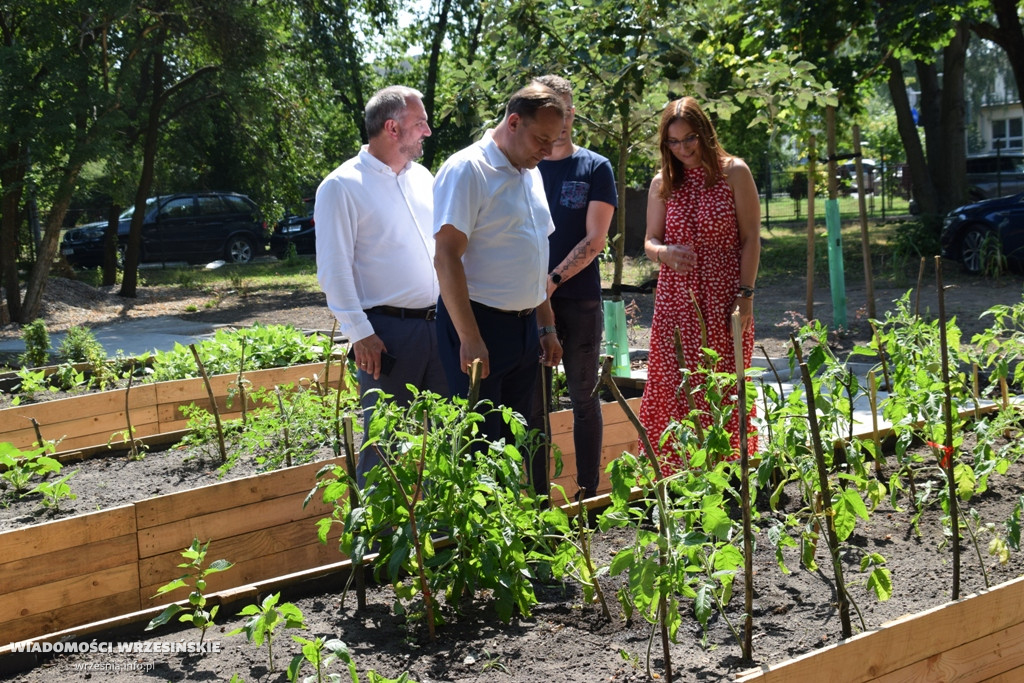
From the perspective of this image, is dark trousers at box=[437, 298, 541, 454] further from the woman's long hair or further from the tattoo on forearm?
the woman's long hair

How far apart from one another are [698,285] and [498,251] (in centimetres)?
112

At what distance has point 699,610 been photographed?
2.04m

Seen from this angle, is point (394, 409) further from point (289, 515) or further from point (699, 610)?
point (289, 515)

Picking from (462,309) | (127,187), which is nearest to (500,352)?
(462,309)

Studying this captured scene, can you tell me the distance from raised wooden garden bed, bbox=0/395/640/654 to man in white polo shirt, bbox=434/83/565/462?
2.52ft

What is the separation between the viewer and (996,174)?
24.0 meters

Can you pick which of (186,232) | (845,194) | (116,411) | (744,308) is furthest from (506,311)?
(845,194)

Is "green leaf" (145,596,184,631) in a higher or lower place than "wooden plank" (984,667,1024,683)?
higher

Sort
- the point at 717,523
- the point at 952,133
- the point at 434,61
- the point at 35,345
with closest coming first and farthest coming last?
the point at 717,523
the point at 35,345
the point at 952,133
the point at 434,61

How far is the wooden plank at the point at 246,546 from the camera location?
3346 millimetres

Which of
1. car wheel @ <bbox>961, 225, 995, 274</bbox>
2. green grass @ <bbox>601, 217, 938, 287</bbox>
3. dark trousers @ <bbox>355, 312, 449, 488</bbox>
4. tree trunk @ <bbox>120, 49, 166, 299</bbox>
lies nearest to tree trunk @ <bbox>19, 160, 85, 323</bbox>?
tree trunk @ <bbox>120, 49, 166, 299</bbox>

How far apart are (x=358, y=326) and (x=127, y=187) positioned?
11042 mm

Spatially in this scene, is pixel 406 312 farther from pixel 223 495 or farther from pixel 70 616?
pixel 70 616

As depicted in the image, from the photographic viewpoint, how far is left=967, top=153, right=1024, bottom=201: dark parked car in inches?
903
